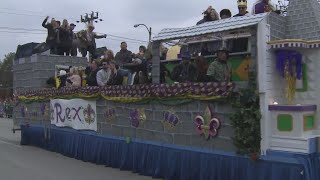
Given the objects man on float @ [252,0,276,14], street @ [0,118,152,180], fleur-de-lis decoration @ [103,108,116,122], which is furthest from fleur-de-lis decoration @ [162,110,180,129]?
man on float @ [252,0,276,14]

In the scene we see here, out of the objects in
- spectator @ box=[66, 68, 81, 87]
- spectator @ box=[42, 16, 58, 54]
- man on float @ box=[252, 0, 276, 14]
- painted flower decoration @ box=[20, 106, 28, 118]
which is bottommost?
painted flower decoration @ box=[20, 106, 28, 118]

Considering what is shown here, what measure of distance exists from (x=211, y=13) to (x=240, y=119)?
140 inches

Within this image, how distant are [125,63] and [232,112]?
5428 mm

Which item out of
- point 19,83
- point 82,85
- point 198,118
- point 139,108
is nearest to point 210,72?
point 198,118

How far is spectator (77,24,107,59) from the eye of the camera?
15586 mm

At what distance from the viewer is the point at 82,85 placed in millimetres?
12992

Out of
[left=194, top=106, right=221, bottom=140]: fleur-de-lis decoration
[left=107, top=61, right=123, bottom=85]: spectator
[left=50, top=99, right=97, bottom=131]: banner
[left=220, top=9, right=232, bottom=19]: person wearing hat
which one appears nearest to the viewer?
[left=194, top=106, right=221, bottom=140]: fleur-de-lis decoration

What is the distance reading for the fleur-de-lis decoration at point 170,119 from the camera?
29.0 feet

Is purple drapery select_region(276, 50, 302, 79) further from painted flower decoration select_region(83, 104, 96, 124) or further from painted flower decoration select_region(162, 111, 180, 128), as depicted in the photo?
painted flower decoration select_region(83, 104, 96, 124)

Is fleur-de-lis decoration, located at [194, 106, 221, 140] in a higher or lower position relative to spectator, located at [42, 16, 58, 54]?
lower

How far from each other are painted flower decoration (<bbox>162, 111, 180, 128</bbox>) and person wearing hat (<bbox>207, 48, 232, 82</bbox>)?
3.62ft

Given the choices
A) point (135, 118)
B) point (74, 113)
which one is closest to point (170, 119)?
point (135, 118)

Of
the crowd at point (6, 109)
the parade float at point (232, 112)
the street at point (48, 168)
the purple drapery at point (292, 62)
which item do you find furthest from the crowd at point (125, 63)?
the crowd at point (6, 109)

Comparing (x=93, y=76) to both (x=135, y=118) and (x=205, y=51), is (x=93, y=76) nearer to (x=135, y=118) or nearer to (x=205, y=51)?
(x=135, y=118)
